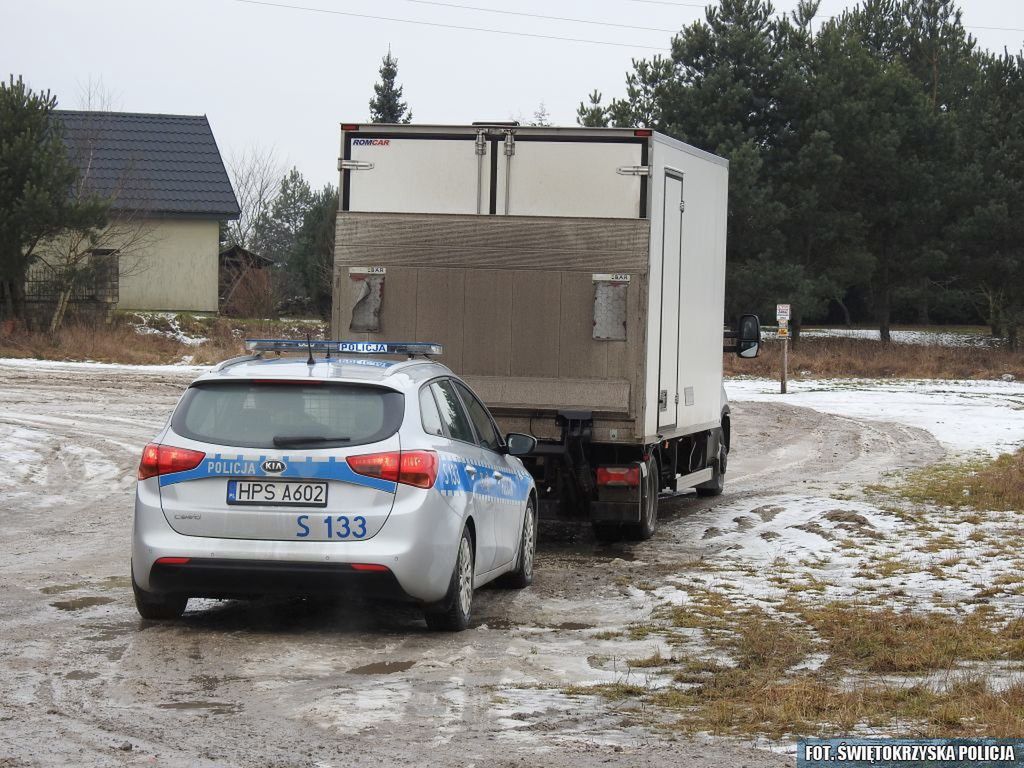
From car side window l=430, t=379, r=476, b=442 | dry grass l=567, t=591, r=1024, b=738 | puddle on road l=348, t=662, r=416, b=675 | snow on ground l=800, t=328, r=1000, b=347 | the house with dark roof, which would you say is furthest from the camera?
snow on ground l=800, t=328, r=1000, b=347

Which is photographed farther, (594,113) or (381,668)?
(594,113)

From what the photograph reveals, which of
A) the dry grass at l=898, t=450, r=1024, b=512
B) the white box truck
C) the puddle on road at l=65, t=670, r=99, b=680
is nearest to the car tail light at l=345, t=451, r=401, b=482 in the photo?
the puddle on road at l=65, t=670, r=99, b=680

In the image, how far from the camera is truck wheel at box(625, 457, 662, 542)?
494 inches

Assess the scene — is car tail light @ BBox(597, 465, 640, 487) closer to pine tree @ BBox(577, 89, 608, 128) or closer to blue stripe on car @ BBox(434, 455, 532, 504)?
blue stripe on car @ BBox(434, 455, 532, 504)

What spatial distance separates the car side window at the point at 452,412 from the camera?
885 cm

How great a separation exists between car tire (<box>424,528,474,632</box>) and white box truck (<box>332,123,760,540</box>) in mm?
Result: 3372

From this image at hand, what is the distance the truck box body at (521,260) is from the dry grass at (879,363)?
104 feet

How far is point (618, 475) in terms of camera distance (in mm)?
12211

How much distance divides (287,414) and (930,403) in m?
26.0

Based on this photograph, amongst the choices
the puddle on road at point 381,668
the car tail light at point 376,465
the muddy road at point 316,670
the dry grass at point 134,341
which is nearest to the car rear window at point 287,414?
the car tail light at point 376,465

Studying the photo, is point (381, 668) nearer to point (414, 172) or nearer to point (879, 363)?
point (414, 172)

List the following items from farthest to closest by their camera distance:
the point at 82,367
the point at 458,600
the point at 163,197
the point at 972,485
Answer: the point at 163,197
the point at 82,367
the point at 972,485
the point at 458,600

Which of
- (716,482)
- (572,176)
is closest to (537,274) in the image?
(572,176)

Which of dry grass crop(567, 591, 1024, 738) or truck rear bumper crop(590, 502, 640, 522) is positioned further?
truck rear bumper crop(590, 502, 640, 522)
